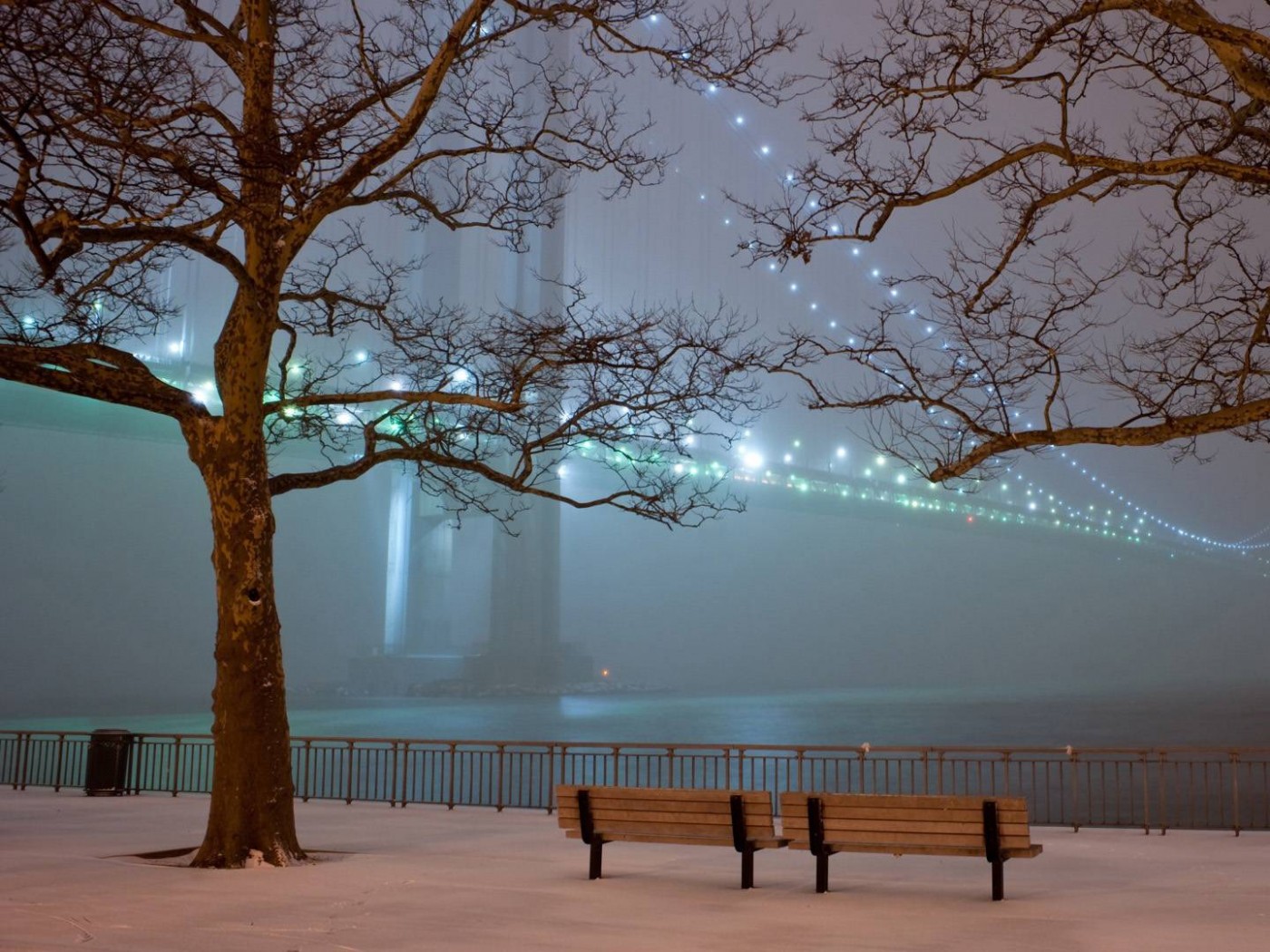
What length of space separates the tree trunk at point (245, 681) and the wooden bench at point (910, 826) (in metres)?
3.37

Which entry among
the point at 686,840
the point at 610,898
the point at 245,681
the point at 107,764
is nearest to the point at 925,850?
the point at 686,840

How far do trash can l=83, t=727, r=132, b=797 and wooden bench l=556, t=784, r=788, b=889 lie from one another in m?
7.86

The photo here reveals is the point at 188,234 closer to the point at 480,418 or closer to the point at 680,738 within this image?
the point at 480,418

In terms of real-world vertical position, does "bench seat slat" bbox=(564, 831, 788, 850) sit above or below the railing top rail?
below

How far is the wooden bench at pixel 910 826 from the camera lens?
266 inches

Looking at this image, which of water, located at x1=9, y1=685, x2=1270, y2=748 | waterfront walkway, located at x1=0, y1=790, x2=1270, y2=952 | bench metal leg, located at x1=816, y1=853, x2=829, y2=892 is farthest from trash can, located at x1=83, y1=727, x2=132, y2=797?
water, located at x1=9, y1=685, x2=1270, y2=748

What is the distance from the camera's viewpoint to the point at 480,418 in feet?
34.7

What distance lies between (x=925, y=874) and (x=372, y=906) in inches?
138

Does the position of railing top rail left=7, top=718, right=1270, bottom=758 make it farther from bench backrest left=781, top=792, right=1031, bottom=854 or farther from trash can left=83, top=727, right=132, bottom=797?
bench backrest left=781, top=792, right=1031, bottom=854

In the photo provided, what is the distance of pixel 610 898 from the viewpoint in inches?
270

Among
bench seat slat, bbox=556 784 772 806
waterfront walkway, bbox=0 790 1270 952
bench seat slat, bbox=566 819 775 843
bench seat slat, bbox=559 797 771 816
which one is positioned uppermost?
bench seat slat, bbox=556 784 772 806

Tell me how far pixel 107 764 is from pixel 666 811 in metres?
8.69

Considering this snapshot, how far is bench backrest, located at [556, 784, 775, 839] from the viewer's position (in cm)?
731

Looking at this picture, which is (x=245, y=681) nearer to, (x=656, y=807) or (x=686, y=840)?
(x=656, y=807)
